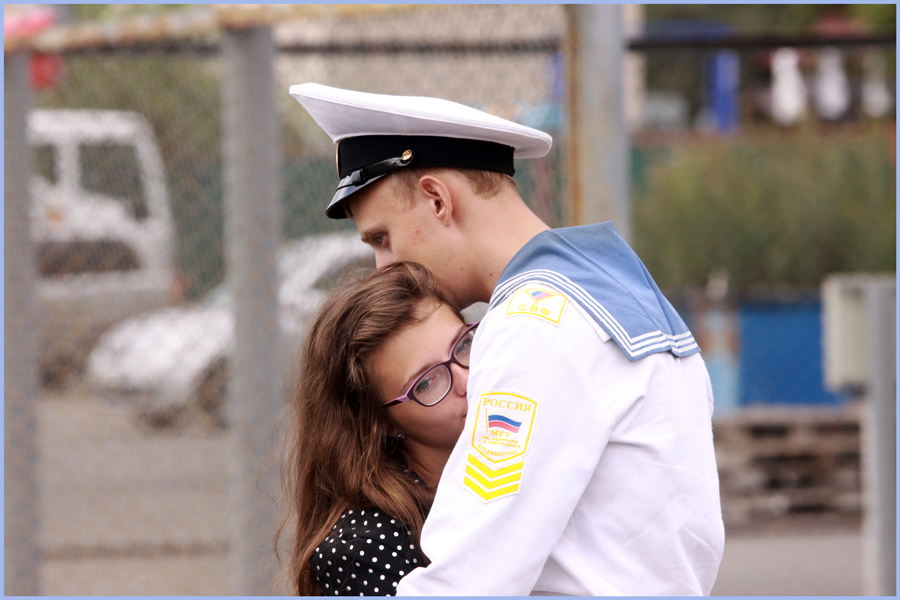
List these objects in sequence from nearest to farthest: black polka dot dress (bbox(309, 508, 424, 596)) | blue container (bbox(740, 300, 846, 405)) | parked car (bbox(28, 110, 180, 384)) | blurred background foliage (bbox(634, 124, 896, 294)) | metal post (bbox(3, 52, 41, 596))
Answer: black polka dot dress (bbox(309, 508, 424, 596)) < metal post (bbox(3, 52, 41, 596)) < parked car (bbox(28, 110, 180, 384)) < blue container (bbox(740, 300, 846, 405)) < blurred background foliage (bbox(634, 124, 896, 294))

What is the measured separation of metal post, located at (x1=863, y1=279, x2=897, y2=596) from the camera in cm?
383

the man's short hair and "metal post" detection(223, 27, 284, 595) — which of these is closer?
the man's short hair

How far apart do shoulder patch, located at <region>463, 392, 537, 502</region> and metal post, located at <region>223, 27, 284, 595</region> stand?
6.01 ft

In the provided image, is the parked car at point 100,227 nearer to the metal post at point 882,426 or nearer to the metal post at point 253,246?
the metal post at point 253,246

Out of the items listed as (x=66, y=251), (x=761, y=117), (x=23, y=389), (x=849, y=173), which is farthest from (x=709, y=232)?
(x=761, y=117)

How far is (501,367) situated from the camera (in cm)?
134

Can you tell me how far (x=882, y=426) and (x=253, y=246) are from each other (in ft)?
8.75

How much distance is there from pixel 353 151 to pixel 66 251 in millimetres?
3205

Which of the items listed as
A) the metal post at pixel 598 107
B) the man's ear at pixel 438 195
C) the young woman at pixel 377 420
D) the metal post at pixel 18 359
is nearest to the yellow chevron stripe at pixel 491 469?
the young woman at pixel 377 420

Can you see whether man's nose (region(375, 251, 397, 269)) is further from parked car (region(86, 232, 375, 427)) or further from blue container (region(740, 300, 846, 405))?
blue container (region(740, 300, 846, 405))

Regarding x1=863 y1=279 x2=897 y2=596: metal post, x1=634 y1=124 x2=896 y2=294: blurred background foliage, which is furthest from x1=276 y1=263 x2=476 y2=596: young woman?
x1=634 y1=124 x2=896 y2=294: blurred background foliage

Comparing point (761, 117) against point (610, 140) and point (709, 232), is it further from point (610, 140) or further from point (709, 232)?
point (610, 140)

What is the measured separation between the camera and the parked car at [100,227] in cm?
443

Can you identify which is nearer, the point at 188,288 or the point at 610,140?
the point at 610,140
